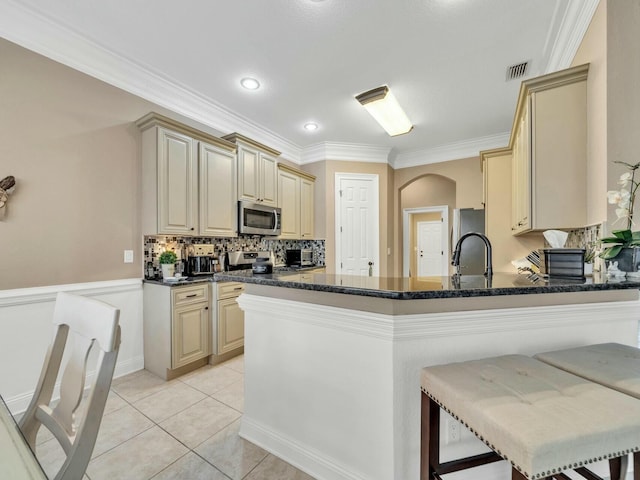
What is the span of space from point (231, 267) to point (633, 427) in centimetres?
343

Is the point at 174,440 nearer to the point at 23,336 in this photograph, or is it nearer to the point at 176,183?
the point at 23,336

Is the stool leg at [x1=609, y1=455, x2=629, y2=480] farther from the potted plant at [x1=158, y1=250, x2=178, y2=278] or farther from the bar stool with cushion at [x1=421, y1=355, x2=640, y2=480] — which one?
the potted plant at [x1=158, y1=250, x2=178, y2=278]

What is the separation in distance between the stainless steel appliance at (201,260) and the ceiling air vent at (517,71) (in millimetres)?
3605

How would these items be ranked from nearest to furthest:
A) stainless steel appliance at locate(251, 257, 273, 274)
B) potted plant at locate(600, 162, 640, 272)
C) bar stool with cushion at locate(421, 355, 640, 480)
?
bar stool with cushion at locate(421, 355, 640, 480)
potted plant at locate(600, 162, 640, 272)
stainless steel appliance at locate(251, 257, 273, 274)

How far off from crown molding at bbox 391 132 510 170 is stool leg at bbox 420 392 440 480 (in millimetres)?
4082

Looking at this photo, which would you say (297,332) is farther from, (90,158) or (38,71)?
(38,71)

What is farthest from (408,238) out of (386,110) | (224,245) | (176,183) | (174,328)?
(174,328)

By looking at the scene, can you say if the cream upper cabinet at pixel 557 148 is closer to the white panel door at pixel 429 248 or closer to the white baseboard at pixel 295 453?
the white baseboard at pixel 295 453

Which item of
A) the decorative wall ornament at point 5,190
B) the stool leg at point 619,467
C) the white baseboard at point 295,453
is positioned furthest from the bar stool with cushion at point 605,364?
the decorative wall ornament at point 5,190

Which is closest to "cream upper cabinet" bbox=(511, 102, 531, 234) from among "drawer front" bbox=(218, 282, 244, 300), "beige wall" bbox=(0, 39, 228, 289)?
"drawer front" bbox=(218, 282, 244, 300)

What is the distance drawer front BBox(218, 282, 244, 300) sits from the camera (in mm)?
2910

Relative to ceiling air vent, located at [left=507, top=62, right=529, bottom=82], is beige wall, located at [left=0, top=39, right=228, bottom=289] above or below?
below

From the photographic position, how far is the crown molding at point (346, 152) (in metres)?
4.61

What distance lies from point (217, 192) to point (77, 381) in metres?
2.54
